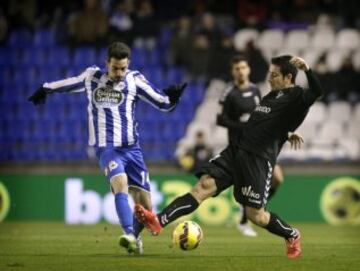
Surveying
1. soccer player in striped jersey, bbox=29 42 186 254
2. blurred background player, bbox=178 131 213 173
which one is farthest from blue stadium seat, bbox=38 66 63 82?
soccer player in striped jersey, bbox=29 42 186 254

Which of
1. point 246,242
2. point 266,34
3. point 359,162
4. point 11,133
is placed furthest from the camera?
point 266,34

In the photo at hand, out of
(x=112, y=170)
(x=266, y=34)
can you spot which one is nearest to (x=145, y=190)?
(x=112, y=170)

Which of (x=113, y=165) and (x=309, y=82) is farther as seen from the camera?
(x=113, y=165)

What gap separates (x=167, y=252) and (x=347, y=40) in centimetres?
1152

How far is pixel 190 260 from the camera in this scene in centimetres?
929

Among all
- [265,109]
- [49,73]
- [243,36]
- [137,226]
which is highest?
[243,36]

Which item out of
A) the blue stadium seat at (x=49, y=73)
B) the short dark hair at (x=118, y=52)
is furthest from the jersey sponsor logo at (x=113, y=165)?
the blue stadium seat at (x=49, y=73)

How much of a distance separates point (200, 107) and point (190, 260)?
10741mm

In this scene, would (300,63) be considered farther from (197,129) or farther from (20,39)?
(20,39)

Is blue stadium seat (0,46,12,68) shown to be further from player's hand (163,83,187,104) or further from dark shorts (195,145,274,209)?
dark shorts (195,145,274,209)

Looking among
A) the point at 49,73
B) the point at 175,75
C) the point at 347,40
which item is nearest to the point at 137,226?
the point at 175,75

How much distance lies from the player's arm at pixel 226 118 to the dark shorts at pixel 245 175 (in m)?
2.52

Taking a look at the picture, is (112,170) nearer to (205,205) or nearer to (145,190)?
(145,190)

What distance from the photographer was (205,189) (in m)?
9.80
